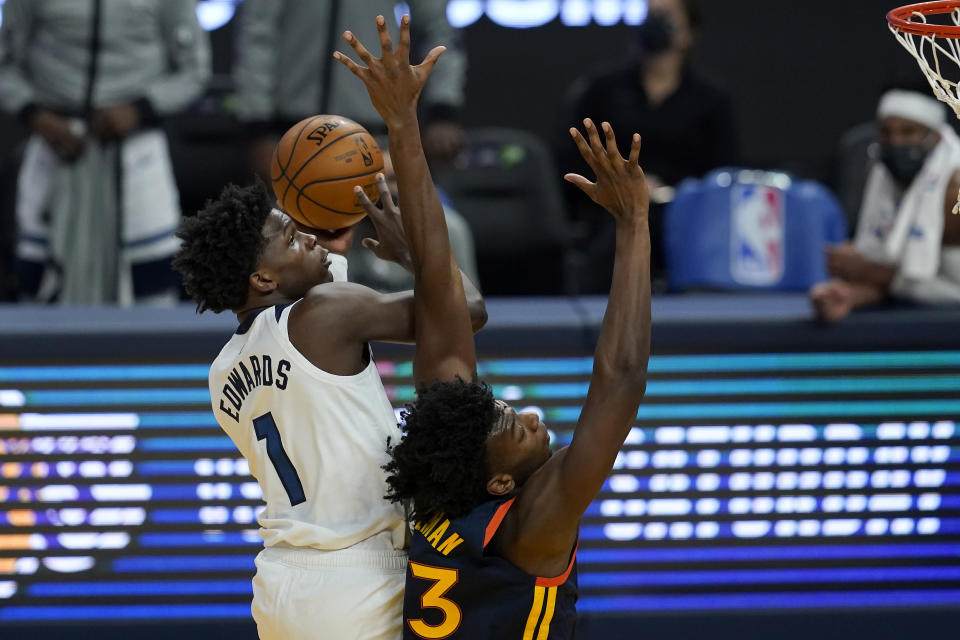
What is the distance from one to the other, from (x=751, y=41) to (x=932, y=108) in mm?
3854

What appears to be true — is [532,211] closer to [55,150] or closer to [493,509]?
[55,150]

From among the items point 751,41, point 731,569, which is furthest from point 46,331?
point 751,41

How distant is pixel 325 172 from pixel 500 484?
0.90 meters

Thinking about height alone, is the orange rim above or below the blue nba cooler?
above

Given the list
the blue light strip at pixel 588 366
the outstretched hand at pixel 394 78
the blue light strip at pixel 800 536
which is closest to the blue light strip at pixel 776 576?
the blue light strip at pixel 800 536

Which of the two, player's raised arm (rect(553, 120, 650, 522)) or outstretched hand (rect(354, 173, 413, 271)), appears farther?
outstretched hand (rect(354, 173, 413, 271))

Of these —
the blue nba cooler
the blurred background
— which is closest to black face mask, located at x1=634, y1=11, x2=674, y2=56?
the blue nba cooler

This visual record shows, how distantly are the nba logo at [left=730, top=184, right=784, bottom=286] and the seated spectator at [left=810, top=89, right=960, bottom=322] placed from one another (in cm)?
90

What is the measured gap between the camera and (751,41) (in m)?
8.77

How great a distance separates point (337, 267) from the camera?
3.40 meters

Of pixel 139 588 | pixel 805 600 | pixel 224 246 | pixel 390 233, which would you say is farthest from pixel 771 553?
pixel 224 246

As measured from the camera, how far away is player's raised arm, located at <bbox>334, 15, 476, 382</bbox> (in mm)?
2838

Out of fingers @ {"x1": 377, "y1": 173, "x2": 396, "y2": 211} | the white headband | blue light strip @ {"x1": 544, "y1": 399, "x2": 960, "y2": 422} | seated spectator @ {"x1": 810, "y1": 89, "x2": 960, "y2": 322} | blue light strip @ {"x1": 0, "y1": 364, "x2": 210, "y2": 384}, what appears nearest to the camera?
fingers @ {"x1": 377, "y1": 173, "x2": 396, "y2": 211}

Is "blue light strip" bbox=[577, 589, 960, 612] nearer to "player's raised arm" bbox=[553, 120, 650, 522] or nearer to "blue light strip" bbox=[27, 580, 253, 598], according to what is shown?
"blue light strip" bbox=[27, 580, 253, 598]
